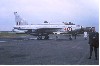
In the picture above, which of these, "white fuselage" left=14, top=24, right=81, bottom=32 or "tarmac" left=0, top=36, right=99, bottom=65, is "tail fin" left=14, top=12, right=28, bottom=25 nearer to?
"white fuselage" left=14, top=24, right=81, bottom=32

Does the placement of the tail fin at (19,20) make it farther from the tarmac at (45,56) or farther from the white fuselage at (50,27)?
the tarmac at (45,56)

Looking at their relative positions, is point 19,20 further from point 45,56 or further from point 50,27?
point 45,56

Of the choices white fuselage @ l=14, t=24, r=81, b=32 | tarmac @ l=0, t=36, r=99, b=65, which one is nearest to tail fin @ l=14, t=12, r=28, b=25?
white fuselage @ l=14, t=24, r=81, b=32

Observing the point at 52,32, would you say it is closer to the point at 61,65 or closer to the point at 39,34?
the point at 39,34

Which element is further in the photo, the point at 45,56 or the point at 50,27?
the point at 50,27

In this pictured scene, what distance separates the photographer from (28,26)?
170 feet

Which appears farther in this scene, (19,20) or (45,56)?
(19,20)

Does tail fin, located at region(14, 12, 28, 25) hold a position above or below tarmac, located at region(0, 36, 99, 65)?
above

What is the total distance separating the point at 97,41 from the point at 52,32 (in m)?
36.9

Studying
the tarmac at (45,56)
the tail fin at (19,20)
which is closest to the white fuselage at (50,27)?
the tail fin at (19,20)

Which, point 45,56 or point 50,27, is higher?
point 50,27

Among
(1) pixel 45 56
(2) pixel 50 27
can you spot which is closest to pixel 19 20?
(2) pixel 50 27

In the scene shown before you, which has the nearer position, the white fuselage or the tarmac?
the tarmac

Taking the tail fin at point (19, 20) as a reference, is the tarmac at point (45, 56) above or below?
below
